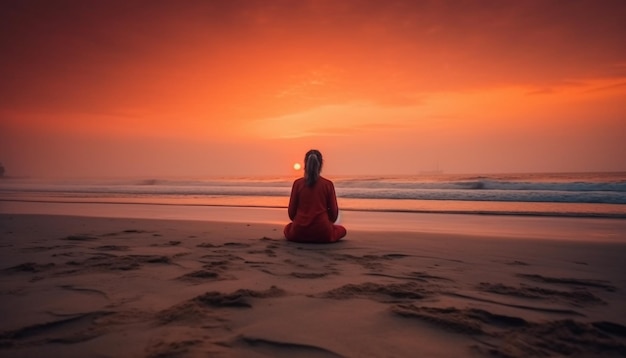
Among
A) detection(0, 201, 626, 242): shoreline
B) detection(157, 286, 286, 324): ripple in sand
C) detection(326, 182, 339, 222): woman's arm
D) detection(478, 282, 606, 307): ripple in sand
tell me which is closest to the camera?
detection(157, 286, 286, 324): ripple in sand

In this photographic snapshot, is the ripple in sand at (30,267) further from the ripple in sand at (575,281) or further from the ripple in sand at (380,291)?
the ripple in sand at (575,281)

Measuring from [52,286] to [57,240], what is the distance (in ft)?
9.83

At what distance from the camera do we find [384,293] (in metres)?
2.94

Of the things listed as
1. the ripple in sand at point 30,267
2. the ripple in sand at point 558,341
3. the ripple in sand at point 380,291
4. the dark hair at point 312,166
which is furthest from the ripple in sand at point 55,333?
the dark hair at point 312,166

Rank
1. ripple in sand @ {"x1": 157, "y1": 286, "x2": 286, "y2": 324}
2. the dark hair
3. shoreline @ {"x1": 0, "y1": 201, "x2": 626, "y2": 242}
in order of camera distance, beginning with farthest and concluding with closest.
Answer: shoreline @ {"x1": 0, "y1": 201, "x2": 626, "y2": 242} < the dark hair < ripple in sand @ {"x1": 157, "y1": 286, "x2": 286, "y2": 324}

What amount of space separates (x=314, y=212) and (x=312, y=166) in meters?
0.74

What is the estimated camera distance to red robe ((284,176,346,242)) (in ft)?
18.0

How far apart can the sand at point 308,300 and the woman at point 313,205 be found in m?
0.42

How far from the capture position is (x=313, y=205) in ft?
18.0

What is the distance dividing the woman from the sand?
0.42 m

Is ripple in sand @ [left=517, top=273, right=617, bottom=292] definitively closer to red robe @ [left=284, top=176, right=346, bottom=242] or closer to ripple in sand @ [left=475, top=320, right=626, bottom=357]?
ripple in sand @ [left=475, top=320, right=626, bottom=357]

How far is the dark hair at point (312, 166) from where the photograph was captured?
5.47 metres

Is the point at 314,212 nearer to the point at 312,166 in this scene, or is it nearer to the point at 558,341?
the point at 312,166

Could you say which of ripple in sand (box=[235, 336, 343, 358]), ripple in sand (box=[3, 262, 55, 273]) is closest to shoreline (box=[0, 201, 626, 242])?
ripple in sand (box=[3, 262, 55, 273])
